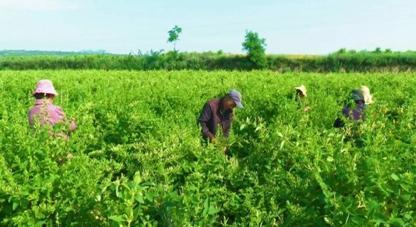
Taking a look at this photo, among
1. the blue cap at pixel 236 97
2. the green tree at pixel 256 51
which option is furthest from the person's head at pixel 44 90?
the green tree at pixel 256 51

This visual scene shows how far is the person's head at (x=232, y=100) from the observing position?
772cm

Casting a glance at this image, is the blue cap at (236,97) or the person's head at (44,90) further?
the blue cap at (236,97)

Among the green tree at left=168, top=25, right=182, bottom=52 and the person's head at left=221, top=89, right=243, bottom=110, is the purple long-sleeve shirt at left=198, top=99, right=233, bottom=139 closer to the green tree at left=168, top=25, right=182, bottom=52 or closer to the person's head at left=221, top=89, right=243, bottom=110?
the person's head at left=221, top=89, right=243, bottom=110

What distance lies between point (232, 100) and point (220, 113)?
0.26 metres

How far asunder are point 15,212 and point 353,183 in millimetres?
1938

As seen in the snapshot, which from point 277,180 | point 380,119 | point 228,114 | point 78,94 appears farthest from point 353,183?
point 78,94

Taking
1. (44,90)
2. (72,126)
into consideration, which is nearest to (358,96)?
(44,90)

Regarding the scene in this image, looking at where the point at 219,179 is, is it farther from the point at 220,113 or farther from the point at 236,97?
the point at 220,113

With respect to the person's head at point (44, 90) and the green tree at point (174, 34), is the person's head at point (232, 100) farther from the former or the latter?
the green tree at point (174, 34)

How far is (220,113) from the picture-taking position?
7906mm

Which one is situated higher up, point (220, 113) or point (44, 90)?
point (44, 90)

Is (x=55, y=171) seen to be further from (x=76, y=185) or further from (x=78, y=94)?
(x=78, y=94)

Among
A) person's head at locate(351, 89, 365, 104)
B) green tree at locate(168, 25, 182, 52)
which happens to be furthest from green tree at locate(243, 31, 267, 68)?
person's head at locate(351, 89, 365, 104)

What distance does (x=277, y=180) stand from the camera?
3.86m
